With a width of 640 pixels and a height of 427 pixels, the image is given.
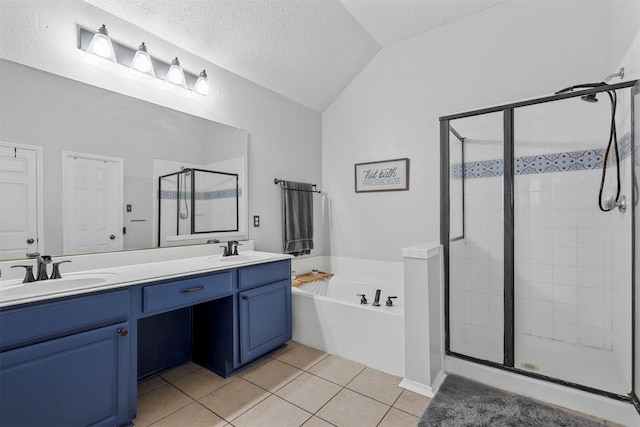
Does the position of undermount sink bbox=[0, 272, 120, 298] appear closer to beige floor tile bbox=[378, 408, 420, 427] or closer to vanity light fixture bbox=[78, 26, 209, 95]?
vanity light fixture bbox=[78, 26, 209, 95]

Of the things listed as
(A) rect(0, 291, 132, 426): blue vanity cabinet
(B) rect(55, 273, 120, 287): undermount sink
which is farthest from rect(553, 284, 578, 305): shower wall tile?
(B) rect(55, 273, 120, 287): undermount sink

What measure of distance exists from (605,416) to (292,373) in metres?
1.73

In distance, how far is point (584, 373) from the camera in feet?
5.89

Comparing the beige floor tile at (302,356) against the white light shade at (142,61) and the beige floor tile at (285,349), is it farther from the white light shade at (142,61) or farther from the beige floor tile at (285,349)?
the white light shade at (142,61)

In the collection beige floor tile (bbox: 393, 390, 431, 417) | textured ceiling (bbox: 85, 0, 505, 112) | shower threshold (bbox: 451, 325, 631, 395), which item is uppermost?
textured ceiling (bbox: 85, 0, 505, 112)

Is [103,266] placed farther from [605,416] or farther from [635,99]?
[635,99]

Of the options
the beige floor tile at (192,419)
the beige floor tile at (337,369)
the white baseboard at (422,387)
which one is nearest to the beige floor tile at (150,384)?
the beige floor tile at (192,419)

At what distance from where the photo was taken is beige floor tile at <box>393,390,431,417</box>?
1.61 m

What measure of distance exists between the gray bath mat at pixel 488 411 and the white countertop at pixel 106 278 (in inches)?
54.5

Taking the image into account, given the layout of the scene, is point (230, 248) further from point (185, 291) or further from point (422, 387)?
point (422, 387)

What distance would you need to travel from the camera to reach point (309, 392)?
1792 millimetres

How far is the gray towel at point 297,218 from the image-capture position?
3.00 metres

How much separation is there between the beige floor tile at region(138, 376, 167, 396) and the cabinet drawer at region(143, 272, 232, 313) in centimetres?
64

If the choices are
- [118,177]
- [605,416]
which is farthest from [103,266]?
[605,416]
